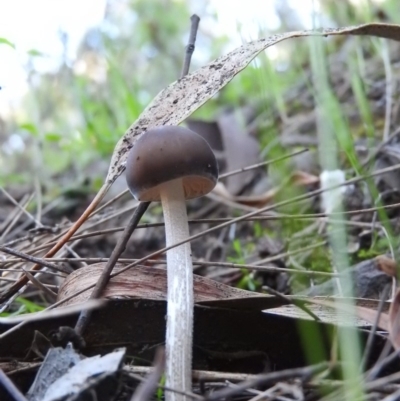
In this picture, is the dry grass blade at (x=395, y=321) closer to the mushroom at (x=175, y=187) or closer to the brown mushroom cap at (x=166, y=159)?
the mushroom at (x=175, y=187)

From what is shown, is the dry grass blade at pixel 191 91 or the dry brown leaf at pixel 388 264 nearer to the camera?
the dry brown leaf at pixel 388 264

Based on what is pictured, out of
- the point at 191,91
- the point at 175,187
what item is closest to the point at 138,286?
the point at 175,187

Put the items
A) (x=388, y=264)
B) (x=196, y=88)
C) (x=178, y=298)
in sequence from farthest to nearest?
(x=196, y=88)
(x=178, y=298)
(x=388, y=264)

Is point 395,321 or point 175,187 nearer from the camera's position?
point 395,321

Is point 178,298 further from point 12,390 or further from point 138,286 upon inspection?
point 12,390

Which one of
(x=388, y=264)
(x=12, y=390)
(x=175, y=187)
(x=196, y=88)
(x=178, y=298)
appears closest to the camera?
(x=12, y=390)

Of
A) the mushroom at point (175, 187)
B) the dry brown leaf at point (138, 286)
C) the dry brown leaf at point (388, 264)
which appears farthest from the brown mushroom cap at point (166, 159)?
the dry brown leaf at point (388, 264)

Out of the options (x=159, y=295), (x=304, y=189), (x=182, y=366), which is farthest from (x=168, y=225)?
(x=304, y=189)

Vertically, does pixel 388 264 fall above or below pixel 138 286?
below
